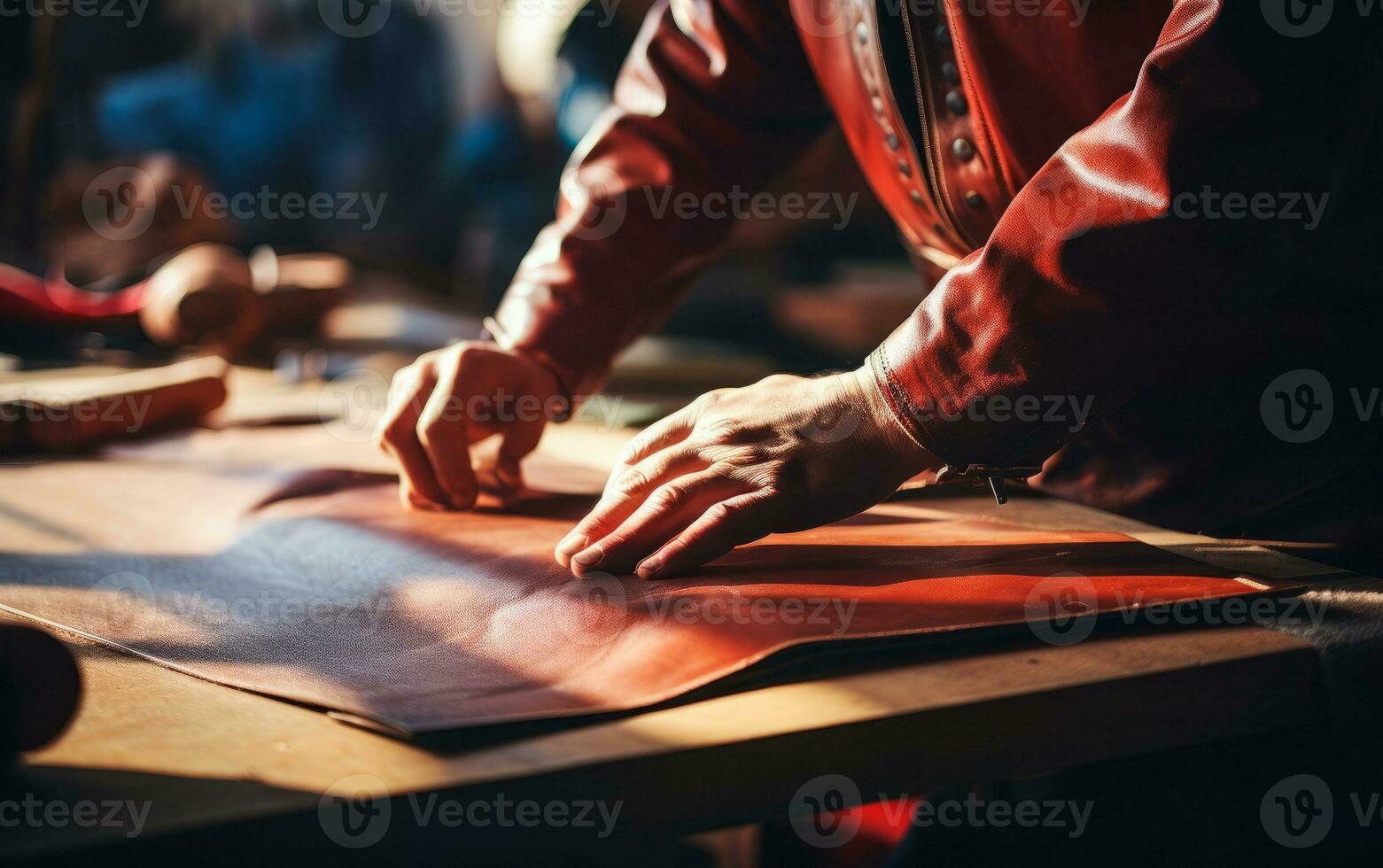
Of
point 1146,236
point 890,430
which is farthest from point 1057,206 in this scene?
point 890,430

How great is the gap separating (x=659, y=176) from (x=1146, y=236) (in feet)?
2.11

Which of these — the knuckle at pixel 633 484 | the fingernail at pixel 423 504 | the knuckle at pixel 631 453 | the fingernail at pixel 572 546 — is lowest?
the fingernail at pixel 423 504

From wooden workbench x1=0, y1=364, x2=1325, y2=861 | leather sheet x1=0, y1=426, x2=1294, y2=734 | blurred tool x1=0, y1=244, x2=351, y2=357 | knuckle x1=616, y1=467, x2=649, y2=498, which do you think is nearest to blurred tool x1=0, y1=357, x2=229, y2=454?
leather sheet x1=0, y1=426, x2=1294, y2=734

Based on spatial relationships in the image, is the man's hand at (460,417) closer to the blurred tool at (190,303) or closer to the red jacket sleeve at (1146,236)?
the red jacket sleeve at (1146,236)

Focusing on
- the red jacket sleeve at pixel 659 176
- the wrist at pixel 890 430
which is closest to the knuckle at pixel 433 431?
the red jacket sleeve at pixel 659 176

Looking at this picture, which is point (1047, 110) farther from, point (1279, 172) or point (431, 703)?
point (431, 703)

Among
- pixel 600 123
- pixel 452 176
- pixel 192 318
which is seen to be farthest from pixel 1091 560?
pixel 452 176

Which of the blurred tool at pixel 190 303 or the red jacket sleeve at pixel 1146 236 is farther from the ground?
the red jacket sleeve at pixel 1146 236

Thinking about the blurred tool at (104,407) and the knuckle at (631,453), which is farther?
the blurred tool at (104,407)

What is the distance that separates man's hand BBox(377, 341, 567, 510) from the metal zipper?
43cm

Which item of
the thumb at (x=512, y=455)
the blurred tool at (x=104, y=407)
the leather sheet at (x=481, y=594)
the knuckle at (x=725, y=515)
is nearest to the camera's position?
the leather sheet at (x=481, y=594)

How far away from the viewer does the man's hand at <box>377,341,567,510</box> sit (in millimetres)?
1032

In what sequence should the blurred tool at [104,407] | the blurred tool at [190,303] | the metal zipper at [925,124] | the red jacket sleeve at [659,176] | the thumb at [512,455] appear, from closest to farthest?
the metal zipper at [925,124] < the thumb at [512,455] < the red jacket sleeve at [659,176] < the blurred tool at [104,407] < the blurred tool at [190,303]

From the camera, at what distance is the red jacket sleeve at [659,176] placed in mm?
1212
